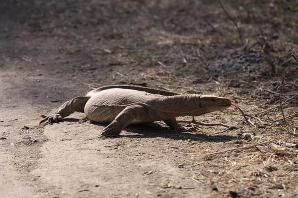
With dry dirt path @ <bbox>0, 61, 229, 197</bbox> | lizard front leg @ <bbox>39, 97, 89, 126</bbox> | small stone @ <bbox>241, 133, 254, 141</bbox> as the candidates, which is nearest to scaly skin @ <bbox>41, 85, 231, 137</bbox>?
dry dirt path @ <bbox>0, 61, 229, 197</bbox>

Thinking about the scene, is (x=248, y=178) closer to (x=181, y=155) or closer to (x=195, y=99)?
(x=181, y=155)

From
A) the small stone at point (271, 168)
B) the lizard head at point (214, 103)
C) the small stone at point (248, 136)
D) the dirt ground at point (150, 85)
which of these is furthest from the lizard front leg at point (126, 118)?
the small stone at point (271, 168)

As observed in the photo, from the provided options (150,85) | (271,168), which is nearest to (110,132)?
(271,168)

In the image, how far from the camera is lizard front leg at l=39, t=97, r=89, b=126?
6.47 metres

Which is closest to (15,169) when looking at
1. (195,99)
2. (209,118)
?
(195,99)

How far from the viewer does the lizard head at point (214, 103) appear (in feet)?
18.4

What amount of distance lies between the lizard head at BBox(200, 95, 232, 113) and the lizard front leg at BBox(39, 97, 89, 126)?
1409 mm

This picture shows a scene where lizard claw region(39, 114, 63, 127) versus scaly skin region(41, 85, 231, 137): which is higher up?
scaly skin region(41, 85, 231, 137)

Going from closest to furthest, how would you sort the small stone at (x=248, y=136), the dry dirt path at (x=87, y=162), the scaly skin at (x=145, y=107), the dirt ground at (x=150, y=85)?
the dry dirt path at (x=87, y=162) < the dirt ground at (x=150, y=85) < the small stone at (x=248, y=136) < the scaly skin at (x=145, y=107)

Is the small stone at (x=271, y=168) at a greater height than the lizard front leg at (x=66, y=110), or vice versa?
the small stone at (x=271, y=168)

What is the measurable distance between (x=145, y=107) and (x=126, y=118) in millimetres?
195

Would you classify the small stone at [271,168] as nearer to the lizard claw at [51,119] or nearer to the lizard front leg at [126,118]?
the lizard front leg at [126,118]

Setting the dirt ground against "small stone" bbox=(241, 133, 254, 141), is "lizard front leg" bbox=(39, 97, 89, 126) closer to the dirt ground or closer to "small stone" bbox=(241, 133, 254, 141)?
the dirt ground

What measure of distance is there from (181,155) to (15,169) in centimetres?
125
